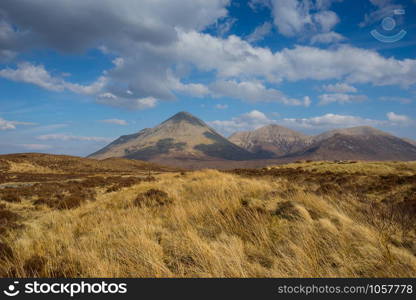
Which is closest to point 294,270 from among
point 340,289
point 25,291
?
point 340,289

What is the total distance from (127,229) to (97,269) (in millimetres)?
1704

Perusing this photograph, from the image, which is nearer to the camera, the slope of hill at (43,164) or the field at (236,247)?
the field at (236,247)

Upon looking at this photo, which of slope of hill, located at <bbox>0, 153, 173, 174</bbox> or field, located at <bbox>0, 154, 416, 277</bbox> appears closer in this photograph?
field, located at <bbox>0, 154, 416, 277</bbox>

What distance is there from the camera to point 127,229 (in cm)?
475

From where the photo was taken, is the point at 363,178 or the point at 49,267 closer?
the point at 49,267

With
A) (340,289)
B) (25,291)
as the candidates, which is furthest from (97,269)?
(340,289)

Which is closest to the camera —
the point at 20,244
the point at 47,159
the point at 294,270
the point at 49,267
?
the point at 294,270

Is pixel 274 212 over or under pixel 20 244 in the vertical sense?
over

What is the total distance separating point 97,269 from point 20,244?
2906 millimetres

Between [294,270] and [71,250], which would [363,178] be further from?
[71,250]

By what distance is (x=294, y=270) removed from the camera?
296cm

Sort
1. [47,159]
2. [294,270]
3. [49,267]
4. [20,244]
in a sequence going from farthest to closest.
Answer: [47,159]
[20,244]
[49,267]
[294,270]

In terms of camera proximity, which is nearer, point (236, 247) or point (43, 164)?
point (236, 247)

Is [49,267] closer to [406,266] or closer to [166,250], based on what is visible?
[166,250]
